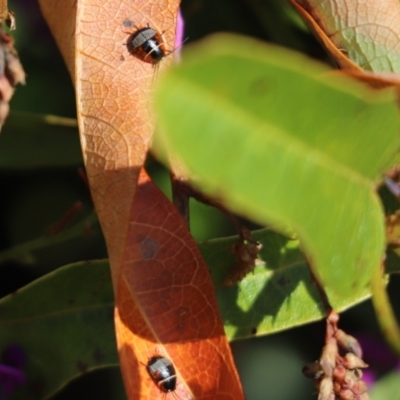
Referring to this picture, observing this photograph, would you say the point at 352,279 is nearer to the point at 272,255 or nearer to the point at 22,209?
the point at 272,255

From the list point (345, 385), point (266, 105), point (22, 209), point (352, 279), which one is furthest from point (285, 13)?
point (266, 105)

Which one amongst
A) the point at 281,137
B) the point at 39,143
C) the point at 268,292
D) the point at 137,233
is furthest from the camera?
the point at 39,143

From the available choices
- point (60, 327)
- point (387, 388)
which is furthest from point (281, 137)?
point (387, 388)

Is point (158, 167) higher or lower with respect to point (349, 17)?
lower

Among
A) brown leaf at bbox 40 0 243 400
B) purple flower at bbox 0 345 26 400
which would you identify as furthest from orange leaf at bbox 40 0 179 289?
purple flower at bbox 0 345 26 400

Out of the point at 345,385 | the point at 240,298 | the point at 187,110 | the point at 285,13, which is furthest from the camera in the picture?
the point at 285,13

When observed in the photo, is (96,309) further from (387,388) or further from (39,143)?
(387,388)

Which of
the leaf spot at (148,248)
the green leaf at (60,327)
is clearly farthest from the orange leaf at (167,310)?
the green leaf at (60,327)
